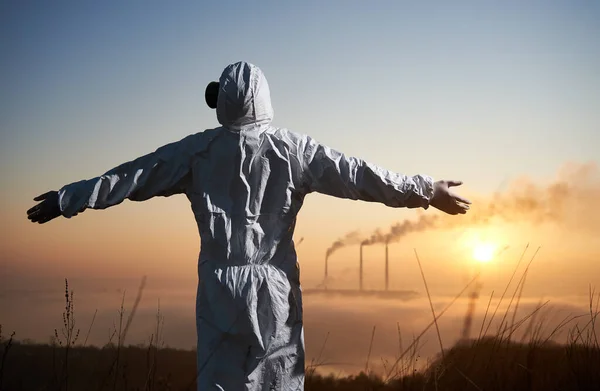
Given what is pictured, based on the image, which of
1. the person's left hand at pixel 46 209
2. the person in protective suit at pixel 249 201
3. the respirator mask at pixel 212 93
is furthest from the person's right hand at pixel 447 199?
the person's left hand at pixel 46 209

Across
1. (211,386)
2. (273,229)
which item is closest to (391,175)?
(273,229)

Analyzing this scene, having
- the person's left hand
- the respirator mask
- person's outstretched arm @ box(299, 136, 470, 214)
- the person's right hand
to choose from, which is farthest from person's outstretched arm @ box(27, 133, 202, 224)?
the person's right hand

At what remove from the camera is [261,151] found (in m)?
4.48

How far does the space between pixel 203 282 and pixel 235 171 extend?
663 millimetres

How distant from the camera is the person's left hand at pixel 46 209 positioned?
15.1 ft

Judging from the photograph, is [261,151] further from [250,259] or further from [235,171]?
[250,259]

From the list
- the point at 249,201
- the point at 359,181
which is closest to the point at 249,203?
the point at 249,201

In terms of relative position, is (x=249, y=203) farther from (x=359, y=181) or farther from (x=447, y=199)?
(x=447, y=199)

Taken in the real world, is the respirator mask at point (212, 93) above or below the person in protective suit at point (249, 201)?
above

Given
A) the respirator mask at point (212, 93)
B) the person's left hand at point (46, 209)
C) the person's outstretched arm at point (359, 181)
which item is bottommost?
the person's left hand at point (46, 209)

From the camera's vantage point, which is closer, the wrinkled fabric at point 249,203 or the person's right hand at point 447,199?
the wrinkled fabric at point 249,203

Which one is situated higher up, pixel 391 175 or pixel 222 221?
pixel 391 175

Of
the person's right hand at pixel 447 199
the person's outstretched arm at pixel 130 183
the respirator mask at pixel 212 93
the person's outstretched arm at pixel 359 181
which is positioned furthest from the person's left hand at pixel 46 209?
the person's right hand at pixel 447 199

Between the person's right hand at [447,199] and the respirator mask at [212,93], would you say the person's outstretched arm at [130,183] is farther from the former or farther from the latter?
the person's right hand at [447,199]
